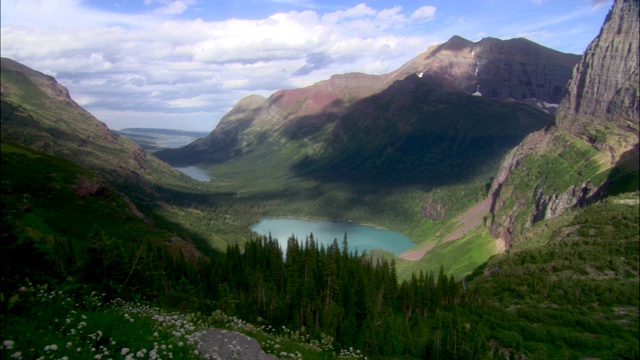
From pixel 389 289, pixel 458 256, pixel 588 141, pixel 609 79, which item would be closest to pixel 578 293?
pixel 389 289

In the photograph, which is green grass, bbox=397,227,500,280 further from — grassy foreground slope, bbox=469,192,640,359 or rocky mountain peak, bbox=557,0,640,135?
grassy foreground slope, bbox=469,192,640,359

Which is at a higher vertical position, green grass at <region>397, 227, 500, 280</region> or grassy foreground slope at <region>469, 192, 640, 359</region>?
grassy foreground slope at <region>469, 192, 640, 359</region>

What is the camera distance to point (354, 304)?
217 feet

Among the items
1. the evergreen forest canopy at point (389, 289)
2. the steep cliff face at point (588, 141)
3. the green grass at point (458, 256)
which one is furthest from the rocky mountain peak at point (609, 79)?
the evergreen forest canopy at point (389, 289)

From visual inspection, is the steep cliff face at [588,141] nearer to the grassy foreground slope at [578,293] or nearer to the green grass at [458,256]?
the green grass at [458,256]

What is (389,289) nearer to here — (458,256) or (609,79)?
(458,256)

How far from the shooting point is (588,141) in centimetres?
15762

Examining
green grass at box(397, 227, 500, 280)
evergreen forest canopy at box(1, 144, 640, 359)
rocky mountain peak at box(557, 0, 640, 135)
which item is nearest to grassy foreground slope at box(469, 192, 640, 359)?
evergreen forest canopy at box(1, 144, 640, 359)

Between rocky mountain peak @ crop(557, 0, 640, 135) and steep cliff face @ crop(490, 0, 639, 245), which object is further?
rocky mountain peak @ crop(557, 0, 640, 135)

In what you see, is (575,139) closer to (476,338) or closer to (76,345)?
(476,338)

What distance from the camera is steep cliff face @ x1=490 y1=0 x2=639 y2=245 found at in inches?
5032

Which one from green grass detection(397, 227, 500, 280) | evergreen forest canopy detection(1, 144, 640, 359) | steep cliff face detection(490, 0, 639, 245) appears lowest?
green grass detection(397, 227, 500, 280)

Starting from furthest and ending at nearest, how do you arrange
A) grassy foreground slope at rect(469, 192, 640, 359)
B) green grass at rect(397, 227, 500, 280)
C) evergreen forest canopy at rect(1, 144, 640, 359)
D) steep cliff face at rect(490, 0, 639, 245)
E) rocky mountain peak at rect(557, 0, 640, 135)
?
green grass at rect(397, 227, 500, 280) → rocky mountain peak at rect(557, 0, 640, 135) → steep cliff face at rect(490, 0, 639, 245) → grassy foreground slope at rect(469, 192, 640, 359) → evergreen forest canopy at rect(1, 144, 640, 359)

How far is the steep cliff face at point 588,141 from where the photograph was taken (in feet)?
419
